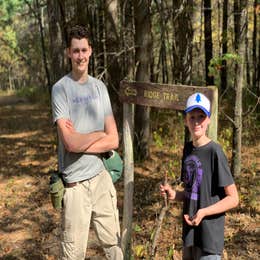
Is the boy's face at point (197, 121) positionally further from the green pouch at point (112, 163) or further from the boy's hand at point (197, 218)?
the green pouch at point (112, 163)

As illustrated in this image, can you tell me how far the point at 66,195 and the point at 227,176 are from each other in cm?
142

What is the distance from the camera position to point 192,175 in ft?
8.12

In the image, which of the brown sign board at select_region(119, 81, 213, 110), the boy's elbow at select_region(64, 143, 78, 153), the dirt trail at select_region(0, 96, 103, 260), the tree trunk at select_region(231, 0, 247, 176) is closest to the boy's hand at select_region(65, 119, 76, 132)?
the boy's elbow at select_region(64, 143, 78, 153)

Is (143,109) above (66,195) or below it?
above

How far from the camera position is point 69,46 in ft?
10.1

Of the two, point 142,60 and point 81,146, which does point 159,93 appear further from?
point 142,60

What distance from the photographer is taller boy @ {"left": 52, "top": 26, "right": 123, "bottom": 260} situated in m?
3.02

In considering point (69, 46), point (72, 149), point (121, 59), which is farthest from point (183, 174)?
point (121, 59)

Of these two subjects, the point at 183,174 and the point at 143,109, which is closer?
the point at 183,174

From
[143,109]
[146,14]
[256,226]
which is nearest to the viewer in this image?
[256,226]

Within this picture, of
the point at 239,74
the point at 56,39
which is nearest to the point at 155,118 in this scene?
the point at 56,39

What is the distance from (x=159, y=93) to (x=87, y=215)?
4.02 feet

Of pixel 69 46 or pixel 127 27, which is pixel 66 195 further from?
pixel 127 27

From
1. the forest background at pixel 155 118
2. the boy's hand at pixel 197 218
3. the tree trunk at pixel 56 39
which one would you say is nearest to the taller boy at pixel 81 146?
the forest background at pixel 155 118
